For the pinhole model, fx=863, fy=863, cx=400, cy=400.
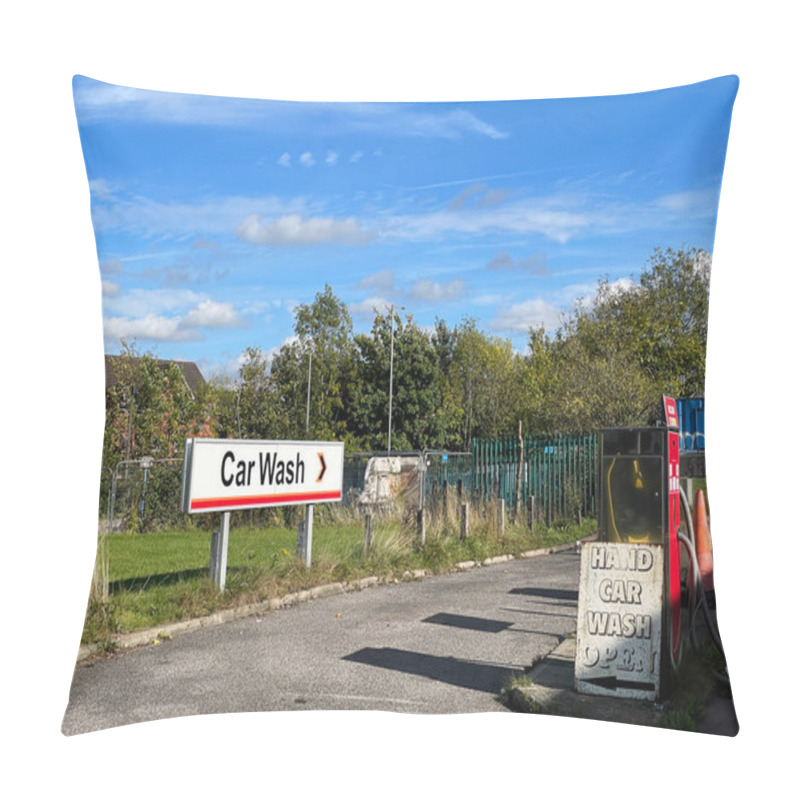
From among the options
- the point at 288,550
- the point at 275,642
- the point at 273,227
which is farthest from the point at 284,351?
the point at 275,642

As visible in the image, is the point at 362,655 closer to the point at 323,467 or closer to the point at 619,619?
the point at 323,467

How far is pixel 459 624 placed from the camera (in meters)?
3.47

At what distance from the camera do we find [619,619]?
3.24 metres

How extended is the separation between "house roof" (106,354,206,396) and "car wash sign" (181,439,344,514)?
25 cm

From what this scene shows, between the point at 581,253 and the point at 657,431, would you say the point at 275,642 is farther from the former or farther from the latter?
the point at 581,253

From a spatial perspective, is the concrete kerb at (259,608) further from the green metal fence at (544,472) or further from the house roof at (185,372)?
the house roof at (185,372)

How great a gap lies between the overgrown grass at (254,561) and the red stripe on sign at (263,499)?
11cm

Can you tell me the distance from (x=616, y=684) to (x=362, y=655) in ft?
3.14

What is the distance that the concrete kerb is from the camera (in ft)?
10.7

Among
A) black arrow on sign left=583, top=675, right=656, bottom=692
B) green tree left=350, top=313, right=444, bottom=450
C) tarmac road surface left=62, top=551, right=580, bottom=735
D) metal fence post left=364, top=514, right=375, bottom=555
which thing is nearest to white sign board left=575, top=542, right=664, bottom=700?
black arrow on sign left=583, top=675, right=656, bottom=692

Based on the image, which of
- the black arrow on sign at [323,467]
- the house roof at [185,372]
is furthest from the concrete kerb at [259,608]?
the house roof at [185,372]

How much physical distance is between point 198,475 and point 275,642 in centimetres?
75

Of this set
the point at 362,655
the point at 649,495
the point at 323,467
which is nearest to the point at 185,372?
the point at 323,467

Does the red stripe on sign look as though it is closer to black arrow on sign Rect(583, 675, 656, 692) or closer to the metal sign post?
the metal sign post
